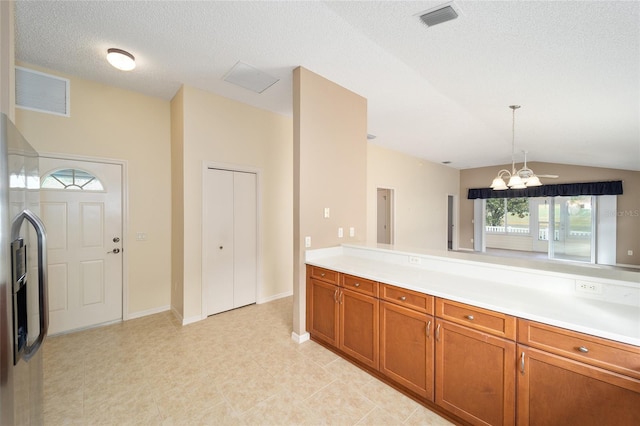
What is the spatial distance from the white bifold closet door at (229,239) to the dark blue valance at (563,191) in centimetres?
824

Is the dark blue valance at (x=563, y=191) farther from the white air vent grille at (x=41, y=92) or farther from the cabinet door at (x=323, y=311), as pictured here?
the white air vent grille at (x=41, y=92)

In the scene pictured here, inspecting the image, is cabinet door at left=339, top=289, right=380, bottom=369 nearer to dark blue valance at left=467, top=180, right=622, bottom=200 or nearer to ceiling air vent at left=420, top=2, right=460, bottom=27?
ceiling air vent at left=420, top=2, right=460, bottom=27

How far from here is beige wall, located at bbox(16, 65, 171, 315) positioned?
2936 millimetres

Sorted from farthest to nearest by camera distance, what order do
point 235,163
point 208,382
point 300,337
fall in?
point 235,163 < point 300,337 < point 208,382

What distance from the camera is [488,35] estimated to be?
6.49 feet

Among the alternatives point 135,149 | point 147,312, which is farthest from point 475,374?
point 135,149

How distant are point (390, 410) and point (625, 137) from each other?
217 inches

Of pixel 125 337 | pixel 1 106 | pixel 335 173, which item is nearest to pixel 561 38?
pixel 335 173

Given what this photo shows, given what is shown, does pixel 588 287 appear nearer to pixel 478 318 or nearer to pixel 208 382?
pixel 478 318

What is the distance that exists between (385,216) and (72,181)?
6129 mm

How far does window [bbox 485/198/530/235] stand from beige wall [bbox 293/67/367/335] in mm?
7932

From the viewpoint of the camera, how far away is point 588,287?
5.17 ft

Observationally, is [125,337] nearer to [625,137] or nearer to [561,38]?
[561,38]

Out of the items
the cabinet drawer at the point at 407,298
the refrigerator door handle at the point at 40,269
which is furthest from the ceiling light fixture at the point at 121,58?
the cabinet drawer at the point at 407,298
